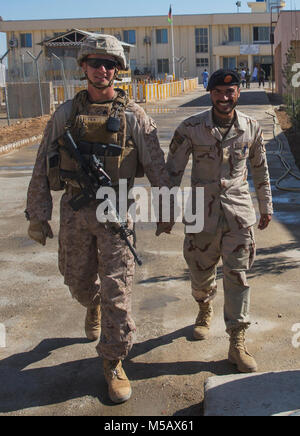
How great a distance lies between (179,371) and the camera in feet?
11.4

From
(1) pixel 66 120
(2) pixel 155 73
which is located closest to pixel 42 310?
(1) pixel 66 120

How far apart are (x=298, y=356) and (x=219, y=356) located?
0.49 meters

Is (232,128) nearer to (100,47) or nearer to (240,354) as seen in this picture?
(100,47)

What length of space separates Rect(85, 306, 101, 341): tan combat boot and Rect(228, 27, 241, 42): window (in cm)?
6677

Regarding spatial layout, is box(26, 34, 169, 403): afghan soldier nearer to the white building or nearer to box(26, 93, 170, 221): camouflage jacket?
box(26, 93, 170, 221): camouflage jacket

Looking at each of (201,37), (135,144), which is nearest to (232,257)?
(135,144)

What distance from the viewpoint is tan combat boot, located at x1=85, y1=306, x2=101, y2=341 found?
385 centimetres

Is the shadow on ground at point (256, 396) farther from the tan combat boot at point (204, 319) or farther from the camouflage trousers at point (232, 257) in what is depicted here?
the tan combat boot at point (204, 319)

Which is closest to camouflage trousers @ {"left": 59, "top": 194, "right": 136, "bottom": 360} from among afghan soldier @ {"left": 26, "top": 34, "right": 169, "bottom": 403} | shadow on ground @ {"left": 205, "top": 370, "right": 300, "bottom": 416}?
afghan soldier @ {"left": 26, "top": 34, "right": 169, "bottom": 403}

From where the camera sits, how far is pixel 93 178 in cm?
332

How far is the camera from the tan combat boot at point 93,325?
3.85 meters

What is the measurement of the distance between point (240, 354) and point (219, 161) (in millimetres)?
1163

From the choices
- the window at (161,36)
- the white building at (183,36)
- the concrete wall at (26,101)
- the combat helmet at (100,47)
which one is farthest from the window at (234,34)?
the combat helmet at (100,47)

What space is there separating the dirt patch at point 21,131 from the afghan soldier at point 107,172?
11.2 m
